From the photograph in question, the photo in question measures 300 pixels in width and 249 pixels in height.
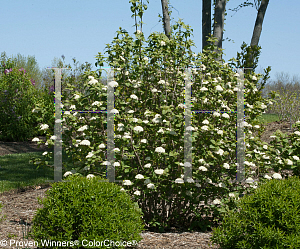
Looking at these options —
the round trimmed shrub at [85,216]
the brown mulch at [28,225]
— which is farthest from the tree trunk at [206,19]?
the round trimmed shrub at [85,216]

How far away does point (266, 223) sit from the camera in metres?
2.62

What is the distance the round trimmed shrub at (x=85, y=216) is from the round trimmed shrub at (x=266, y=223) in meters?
0.88

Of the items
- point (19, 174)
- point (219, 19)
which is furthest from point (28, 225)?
point (219, 19)

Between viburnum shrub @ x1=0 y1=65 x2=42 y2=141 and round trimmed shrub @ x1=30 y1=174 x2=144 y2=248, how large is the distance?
33.9 ft

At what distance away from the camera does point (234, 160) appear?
396cm

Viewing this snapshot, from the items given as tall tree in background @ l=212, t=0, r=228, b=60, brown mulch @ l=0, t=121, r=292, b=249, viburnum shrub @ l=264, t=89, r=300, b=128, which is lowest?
brown mulch @ l=0, t=121, r=292, b=249

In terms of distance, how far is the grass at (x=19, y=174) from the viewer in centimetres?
611

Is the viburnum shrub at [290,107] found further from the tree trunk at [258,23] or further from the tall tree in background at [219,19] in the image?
the tall tree in background at [219,19]

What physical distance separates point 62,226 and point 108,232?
413 millimetres

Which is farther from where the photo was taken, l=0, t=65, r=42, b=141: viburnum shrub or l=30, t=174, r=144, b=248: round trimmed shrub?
l=0, t=65, r=42, b=141: viburnum shrub

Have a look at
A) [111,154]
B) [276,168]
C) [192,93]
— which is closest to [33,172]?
[111,154]

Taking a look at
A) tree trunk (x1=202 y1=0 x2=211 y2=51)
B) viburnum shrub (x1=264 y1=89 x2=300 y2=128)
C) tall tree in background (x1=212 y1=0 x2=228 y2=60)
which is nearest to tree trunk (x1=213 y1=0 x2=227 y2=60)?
tall tree in background (x1=212 y1=0 x2=228 y2=60)

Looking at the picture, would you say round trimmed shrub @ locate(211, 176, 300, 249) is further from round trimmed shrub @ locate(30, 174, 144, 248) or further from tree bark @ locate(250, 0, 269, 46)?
tree bark @ locate(250, 0, 269, 46)

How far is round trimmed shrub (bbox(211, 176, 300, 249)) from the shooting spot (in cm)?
250
